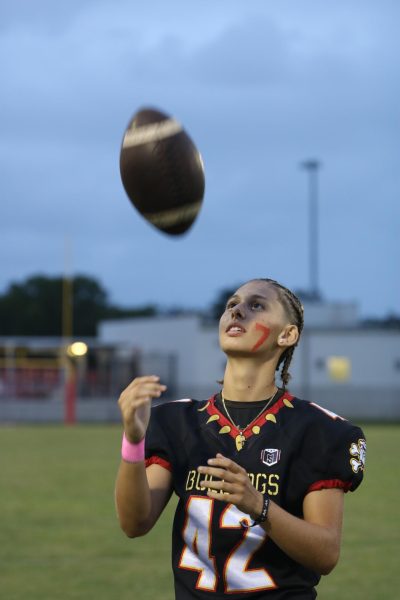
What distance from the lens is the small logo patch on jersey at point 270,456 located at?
3619 mm

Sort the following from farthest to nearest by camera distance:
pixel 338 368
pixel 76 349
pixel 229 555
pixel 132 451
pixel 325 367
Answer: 1. pixel 325 367
2. pixel 338 368
3. pixel 76 349
4. pixel 229 555
5. pixel 132 451

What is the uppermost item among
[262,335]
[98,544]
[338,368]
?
[262,335]

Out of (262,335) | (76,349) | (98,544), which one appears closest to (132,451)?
(262,335)

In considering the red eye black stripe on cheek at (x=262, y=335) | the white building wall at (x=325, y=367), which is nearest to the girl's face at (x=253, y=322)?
the red eye black stripe on cheek at (x=262, y=335)

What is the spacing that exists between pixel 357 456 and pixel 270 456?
0.94ft

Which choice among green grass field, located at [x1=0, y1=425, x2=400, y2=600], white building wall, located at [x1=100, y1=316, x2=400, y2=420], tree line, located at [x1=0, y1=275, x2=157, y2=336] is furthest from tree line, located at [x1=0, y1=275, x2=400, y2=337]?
green grass field, located at [x1=0, y1=425, x2=400, y2=600]

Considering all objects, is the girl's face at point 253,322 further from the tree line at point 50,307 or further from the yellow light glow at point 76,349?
the tree line at point 50,307

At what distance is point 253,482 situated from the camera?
11.8ft

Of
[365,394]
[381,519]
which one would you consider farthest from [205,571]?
[365,394]

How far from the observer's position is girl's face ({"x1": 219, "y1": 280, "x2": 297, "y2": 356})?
3.67 meters

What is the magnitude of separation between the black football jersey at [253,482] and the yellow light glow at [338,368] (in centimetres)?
4008

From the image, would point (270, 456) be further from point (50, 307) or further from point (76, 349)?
point (50, 307)

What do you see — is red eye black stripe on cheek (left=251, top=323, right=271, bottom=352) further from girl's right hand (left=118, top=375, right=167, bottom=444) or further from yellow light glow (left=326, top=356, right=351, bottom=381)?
yellow light glow (left=326, top=356, right=351, bottom=381)

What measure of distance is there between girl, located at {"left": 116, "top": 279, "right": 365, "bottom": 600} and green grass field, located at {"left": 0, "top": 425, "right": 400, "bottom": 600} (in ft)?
13.7
